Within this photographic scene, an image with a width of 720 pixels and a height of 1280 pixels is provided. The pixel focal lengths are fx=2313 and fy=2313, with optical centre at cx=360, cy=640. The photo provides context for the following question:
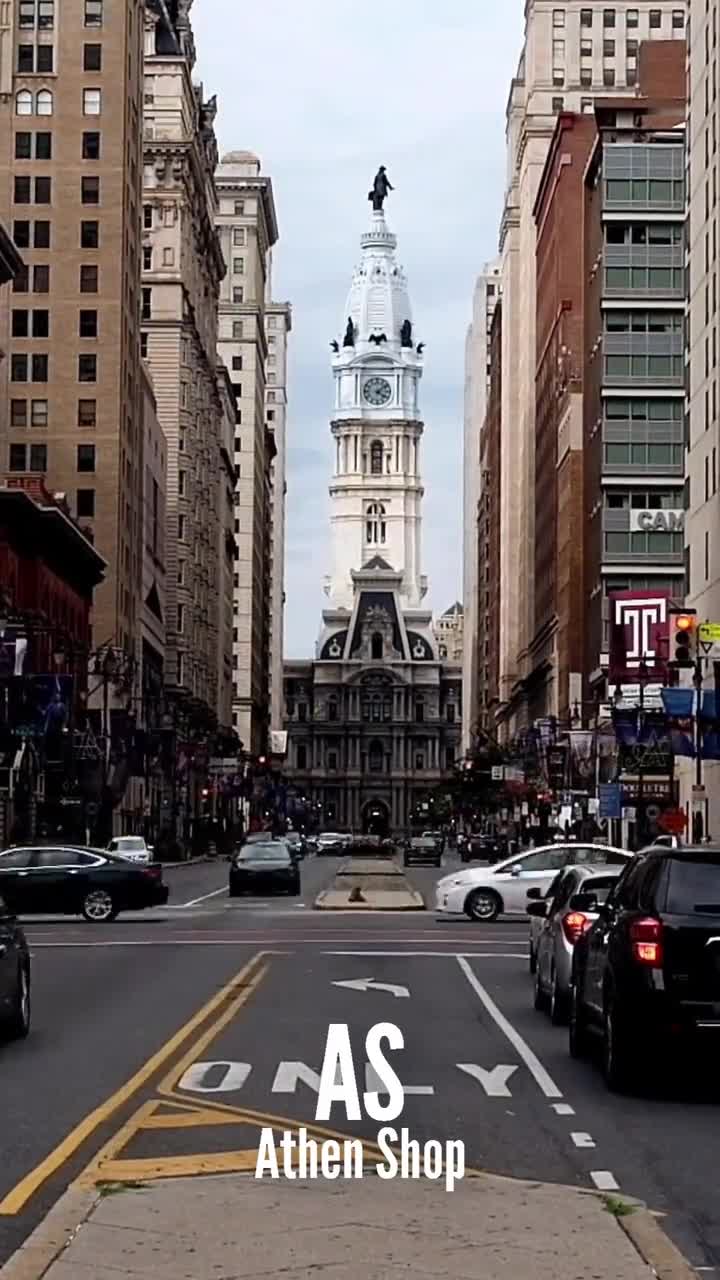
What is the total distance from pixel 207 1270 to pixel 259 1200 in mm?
1800

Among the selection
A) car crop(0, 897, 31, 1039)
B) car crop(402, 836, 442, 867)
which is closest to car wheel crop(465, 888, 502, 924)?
car crop(0, 897, 31, 1039)

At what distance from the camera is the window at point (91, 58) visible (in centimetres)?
11288

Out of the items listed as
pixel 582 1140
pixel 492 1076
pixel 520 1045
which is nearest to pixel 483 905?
pixel 520 1045

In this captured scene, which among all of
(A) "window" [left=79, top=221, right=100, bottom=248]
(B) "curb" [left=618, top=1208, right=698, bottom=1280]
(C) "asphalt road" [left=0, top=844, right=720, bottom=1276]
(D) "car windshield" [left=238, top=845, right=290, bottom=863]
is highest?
(A) "window" [left=79, top=221, right=100, bottom=248]

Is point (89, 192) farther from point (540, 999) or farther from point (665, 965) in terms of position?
point (665, 965)

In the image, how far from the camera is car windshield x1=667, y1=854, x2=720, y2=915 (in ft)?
56.7

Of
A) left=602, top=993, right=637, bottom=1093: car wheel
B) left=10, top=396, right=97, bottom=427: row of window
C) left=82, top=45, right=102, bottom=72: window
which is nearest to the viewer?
left=602, top=993, right=637, bottom=1093: car wheel

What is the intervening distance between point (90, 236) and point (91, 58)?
8685mm

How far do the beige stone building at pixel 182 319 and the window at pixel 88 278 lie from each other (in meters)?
19.3

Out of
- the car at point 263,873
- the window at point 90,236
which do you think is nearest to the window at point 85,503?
the window at point 90,236

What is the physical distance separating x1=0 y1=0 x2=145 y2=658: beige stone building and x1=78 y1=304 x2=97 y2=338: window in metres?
0.05

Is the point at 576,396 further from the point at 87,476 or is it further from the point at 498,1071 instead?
the point at 498,1071

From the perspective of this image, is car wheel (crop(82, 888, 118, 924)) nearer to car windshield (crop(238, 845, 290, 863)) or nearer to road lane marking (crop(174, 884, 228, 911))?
road lane marking (crop(174, 884, 228, 911))

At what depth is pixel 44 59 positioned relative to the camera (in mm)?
113625
